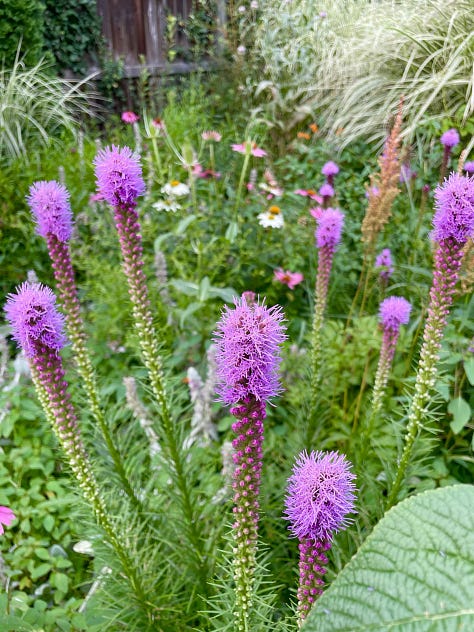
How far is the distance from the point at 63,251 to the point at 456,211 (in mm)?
1220

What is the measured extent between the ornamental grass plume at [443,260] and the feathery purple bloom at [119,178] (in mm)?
872

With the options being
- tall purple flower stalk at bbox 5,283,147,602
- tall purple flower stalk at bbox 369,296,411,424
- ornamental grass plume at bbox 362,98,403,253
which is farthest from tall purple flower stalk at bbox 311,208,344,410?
tall purple flower stalk at bbox 5,283,147,602

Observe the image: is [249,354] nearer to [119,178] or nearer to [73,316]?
[119,178]

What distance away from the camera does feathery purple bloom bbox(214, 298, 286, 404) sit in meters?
Answer: 1.00

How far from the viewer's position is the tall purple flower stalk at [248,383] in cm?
100

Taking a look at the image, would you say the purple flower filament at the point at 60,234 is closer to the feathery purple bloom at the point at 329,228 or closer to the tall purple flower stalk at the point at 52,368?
the tall purple flower stalk at the point at 52,368

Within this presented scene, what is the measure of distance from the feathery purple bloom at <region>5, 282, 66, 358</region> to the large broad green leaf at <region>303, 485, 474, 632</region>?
3.86 ft

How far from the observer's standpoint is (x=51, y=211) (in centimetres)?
172

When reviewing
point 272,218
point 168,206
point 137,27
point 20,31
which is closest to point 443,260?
point 272,218

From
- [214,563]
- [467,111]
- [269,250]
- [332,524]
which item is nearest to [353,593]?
[332,524]

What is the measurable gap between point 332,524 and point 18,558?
1880 millimetres

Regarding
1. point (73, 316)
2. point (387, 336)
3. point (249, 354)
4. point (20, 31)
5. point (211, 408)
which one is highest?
point (20, 31)

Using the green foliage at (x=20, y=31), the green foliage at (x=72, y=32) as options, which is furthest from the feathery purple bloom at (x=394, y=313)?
the green foliage at (x=72, y=32)

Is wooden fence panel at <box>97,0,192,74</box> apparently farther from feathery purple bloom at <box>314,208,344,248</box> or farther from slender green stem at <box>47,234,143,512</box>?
slender green stem at <box>47,234,143,512</box>
